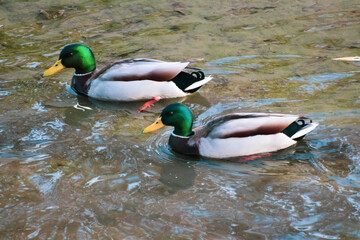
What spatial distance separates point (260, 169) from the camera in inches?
194

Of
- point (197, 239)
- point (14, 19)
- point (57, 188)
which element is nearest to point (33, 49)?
point (14, 19)

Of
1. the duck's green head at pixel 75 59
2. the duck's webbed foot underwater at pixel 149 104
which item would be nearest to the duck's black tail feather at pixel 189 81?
the duck's webbed foot underwater at pixel 149 104

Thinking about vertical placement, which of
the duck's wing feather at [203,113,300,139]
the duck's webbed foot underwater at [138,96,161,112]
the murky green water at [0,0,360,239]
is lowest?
the duck's webbed foot underwater at [138,96,161,112]

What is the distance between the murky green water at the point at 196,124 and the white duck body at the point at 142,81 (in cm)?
16

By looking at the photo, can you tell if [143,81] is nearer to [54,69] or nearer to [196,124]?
[196,124]

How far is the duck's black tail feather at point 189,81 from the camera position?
675 centimetres

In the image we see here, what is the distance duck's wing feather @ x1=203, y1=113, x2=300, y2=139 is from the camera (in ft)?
16.6

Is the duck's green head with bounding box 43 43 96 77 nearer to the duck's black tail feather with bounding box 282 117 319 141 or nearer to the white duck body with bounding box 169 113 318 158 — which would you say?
the white duck body with bounding box 169 113 318 158

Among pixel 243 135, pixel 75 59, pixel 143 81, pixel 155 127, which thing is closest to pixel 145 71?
pixel 143 81

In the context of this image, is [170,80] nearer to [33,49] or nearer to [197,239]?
[33,49]

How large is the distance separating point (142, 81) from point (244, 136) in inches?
81.9

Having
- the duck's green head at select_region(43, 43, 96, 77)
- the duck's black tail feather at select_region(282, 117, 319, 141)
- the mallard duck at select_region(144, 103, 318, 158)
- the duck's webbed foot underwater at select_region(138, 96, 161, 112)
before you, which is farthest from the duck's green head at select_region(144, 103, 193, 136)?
the duck's green head at select_region(43, 43, 96, 77)

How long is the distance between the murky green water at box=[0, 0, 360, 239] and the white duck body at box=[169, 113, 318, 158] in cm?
12

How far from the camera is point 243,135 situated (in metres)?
5.10
